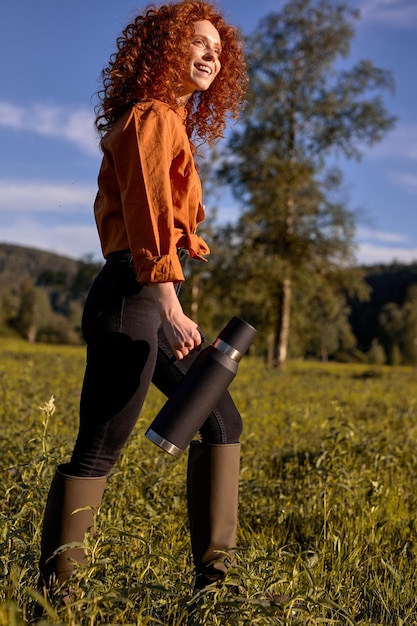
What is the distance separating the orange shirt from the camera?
2.19 m

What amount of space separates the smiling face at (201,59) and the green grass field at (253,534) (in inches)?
59.8

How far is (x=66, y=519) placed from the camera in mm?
2291

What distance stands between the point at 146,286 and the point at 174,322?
0.19 metres

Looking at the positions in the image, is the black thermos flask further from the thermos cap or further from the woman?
the woman

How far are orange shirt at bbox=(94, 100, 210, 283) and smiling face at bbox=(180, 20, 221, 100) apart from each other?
204 mm

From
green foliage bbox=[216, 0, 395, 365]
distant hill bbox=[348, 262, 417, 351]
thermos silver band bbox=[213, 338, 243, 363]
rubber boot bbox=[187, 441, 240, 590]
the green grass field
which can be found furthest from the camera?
distant hill bbox=[348, 262, 417, 351]

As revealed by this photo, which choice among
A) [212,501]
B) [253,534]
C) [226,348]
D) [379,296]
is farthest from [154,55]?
[379,296]

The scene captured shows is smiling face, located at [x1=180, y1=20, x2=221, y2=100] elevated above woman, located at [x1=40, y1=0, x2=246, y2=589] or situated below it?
above

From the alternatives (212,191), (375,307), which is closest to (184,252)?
(212,191)

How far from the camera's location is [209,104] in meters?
3.02

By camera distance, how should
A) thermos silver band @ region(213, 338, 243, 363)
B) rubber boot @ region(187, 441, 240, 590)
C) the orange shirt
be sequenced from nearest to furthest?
the orange shirt, thermos silver band @ region(213, 338, 243, 363), rubber boot @ region(187, 441, 240, 590)

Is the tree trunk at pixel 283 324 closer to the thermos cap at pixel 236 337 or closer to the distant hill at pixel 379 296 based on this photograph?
the thermos cap at pixel 236 337

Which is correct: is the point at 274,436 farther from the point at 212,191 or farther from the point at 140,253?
the point at 212,191

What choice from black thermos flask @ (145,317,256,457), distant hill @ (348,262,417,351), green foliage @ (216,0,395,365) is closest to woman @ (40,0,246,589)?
black thermos flask @ (145,317,256,457)
